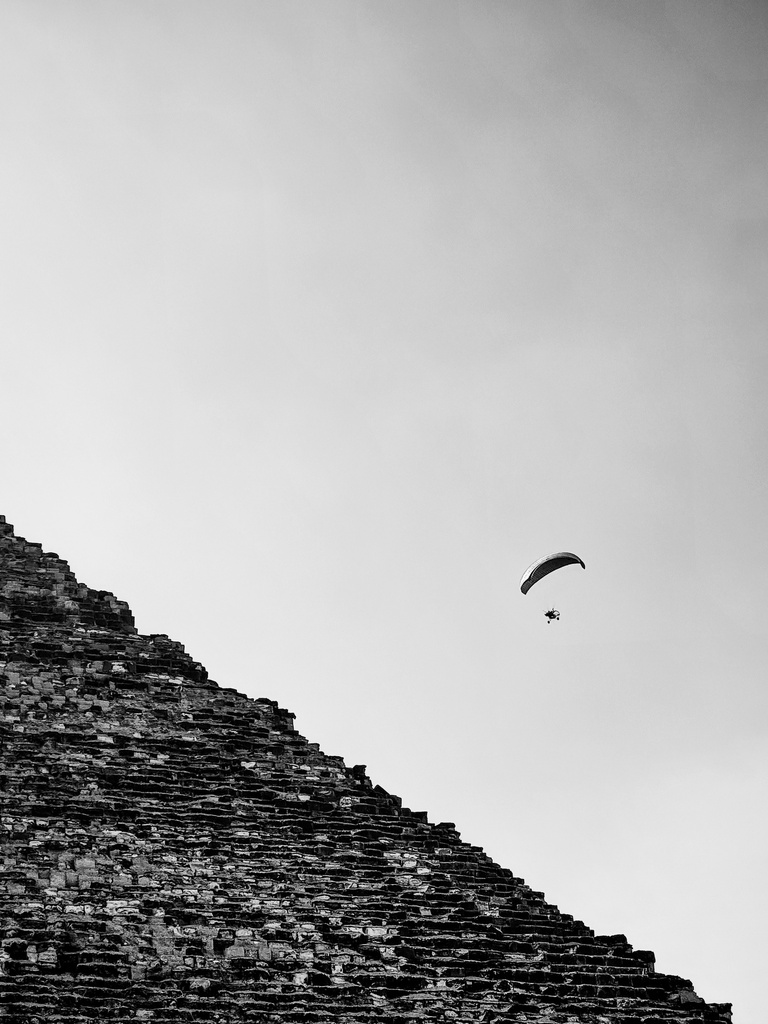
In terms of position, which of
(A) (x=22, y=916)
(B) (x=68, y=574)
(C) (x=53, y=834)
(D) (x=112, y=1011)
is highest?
(B) (x=68, y=574)

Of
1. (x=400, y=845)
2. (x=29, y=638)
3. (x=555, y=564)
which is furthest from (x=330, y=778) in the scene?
(x=555, y=564)

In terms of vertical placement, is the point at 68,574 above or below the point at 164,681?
above

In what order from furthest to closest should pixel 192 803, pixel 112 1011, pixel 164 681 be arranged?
1. pixel 164 681
2. pixel 192 803
3. pixel 112 1011

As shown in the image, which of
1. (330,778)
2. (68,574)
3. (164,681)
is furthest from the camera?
(68,574)

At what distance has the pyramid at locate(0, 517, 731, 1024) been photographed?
13852 mm

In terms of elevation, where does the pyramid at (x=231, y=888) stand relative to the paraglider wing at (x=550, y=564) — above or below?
below

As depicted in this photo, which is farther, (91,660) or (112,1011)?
(91,660)

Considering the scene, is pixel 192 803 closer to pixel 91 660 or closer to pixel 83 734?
pixel 83 734

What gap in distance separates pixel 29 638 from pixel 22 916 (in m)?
5.91

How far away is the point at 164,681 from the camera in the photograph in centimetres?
1948

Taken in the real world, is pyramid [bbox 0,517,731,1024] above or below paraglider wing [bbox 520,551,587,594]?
below

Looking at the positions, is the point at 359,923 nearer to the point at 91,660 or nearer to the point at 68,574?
the point at 91,660

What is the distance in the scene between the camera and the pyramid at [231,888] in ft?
45.4

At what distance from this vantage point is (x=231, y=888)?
15508 mm
